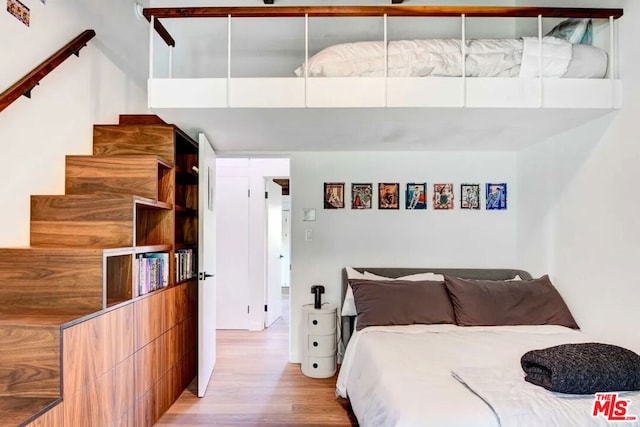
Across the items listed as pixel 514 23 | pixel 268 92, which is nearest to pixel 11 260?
pixel 268 92

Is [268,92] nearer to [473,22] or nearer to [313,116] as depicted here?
[313,116]

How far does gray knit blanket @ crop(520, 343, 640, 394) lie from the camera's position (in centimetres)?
158

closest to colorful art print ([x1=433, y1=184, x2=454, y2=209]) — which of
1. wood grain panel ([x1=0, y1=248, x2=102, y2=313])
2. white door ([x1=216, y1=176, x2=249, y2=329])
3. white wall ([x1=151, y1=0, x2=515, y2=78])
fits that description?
white wall ([x1=151, y1=0, x2=515, y2=78])

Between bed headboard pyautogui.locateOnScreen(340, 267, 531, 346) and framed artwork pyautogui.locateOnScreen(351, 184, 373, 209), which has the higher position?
framed artwork pyautogui.locateOnScreen(351, 184, 373, 209)

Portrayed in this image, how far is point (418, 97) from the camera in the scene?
2.21 meters

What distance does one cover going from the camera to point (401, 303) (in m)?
2.78

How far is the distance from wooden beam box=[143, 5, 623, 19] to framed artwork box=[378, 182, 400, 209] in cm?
151

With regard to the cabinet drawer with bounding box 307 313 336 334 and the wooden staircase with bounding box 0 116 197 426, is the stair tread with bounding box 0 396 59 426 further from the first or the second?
the cabinet drawer with bounding box 307 313 336 334

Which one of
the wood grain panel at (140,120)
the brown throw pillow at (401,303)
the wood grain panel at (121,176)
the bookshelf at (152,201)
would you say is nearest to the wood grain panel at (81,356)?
the bookshelf at (152,201)

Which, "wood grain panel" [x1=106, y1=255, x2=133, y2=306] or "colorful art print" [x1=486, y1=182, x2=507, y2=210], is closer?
"wood grain panel" [x1=106, y1=255, x2=133, y2=306]

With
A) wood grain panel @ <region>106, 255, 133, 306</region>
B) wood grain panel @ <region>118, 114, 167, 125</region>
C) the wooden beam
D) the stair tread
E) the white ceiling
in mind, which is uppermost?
the wooden beam

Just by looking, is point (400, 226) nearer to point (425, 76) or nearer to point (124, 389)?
point (425, 76)

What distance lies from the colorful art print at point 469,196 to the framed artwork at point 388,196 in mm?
583

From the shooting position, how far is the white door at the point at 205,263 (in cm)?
278
